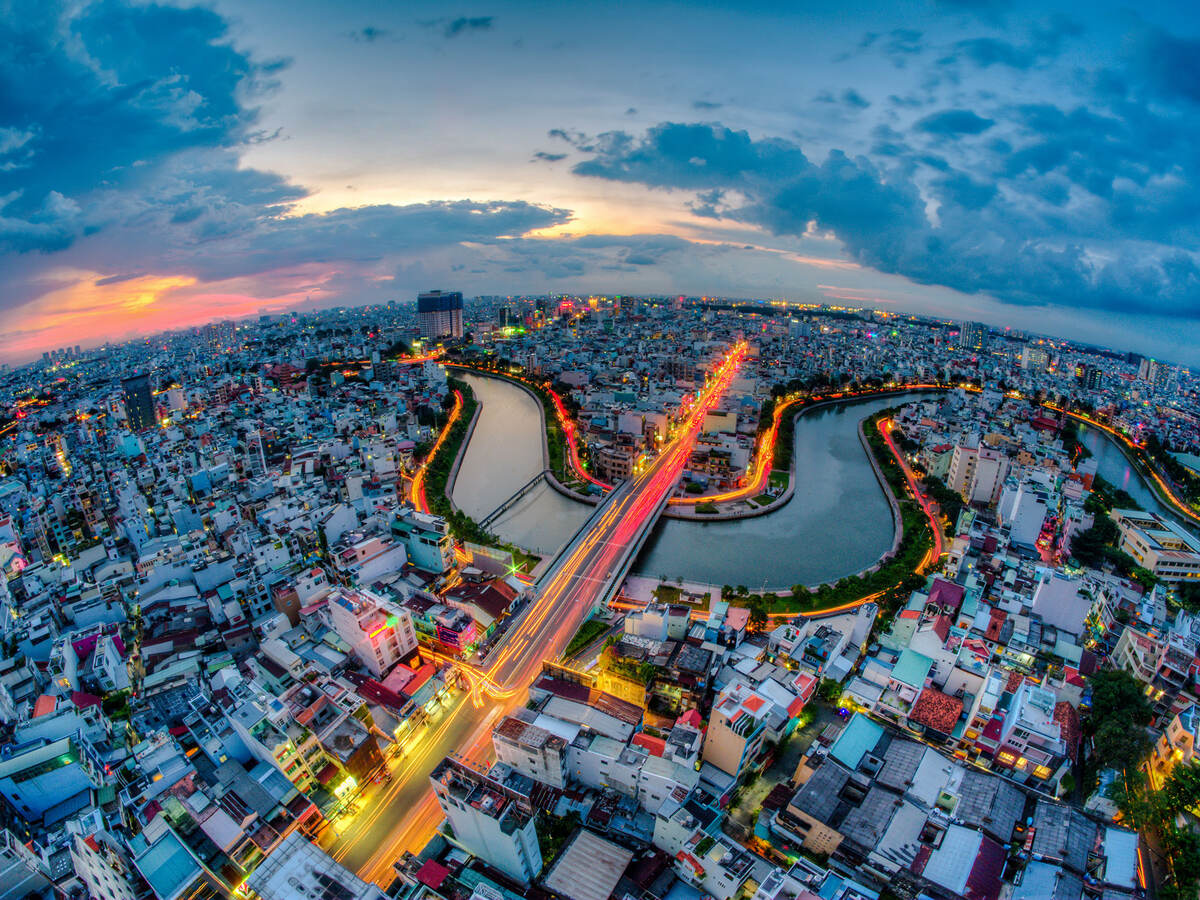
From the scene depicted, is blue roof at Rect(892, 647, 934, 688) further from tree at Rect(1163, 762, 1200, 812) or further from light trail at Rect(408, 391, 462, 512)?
light trail at Rect(408, 391, 462, 512)

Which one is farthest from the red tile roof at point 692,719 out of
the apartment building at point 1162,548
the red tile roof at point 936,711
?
the apartment building at point 1162,548

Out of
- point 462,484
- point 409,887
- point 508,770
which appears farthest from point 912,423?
point 409,887

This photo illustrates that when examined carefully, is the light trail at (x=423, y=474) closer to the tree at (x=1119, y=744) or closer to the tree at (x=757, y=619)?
the tree at (x=757, y=619)

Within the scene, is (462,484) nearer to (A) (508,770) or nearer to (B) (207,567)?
(B) (207,567)

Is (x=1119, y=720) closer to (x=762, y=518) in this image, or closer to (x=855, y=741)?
(x=855, y=741)

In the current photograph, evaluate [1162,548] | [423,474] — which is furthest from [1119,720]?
[423,474]

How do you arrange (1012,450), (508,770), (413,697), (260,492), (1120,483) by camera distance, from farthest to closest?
(1120,483) → (1012,450) → (260,492) → (413,697) → (508,770)

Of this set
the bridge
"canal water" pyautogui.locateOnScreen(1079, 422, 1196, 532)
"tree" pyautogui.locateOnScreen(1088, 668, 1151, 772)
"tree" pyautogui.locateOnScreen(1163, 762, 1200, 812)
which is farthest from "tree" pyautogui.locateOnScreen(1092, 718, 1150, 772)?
"canal water" pyautogui.locateOnScreen(1079, 422, 1196, 532)

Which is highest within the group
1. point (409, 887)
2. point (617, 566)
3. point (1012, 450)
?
point (1012, 450)
